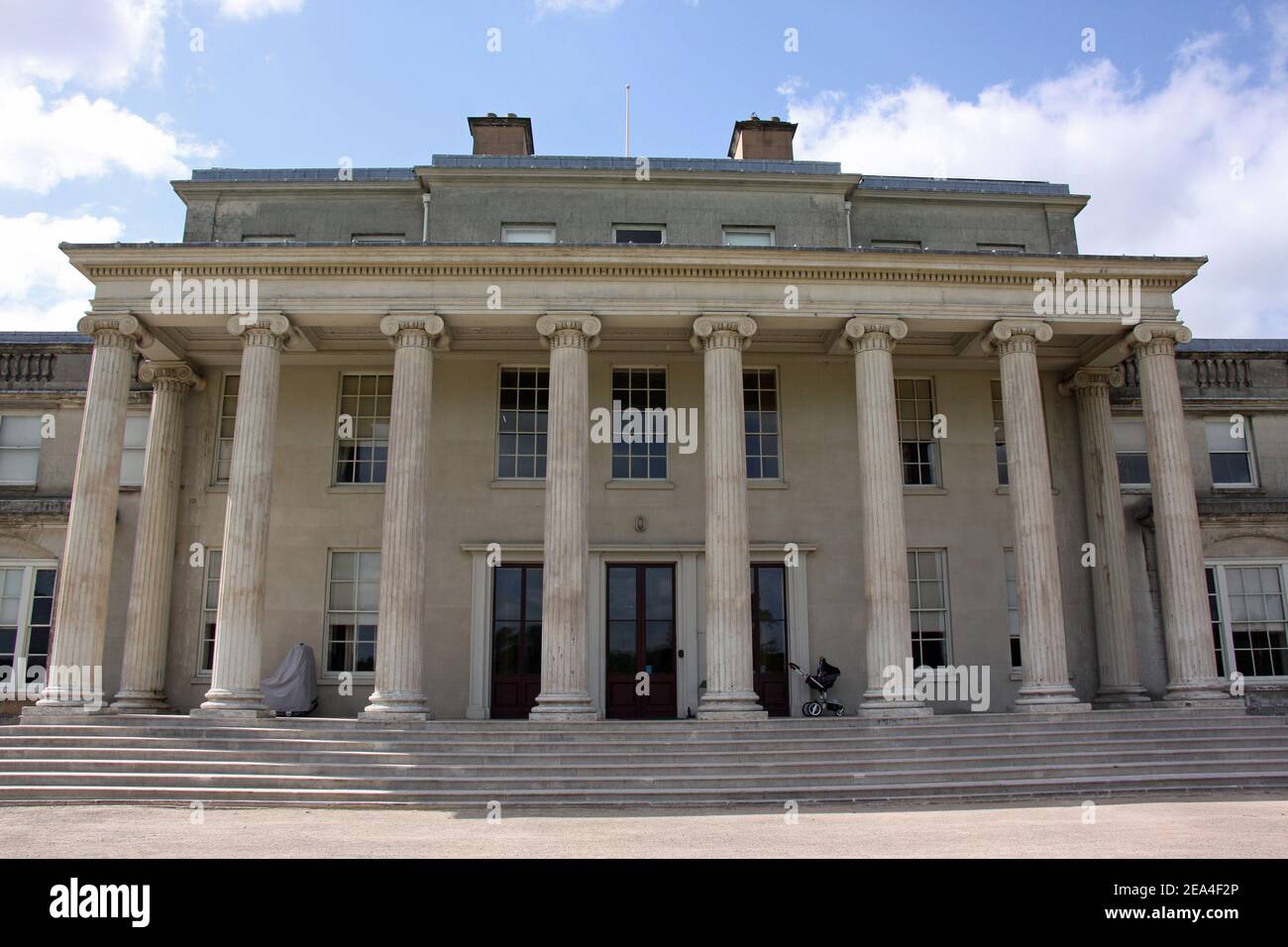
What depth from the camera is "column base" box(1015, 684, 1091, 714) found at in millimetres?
18203

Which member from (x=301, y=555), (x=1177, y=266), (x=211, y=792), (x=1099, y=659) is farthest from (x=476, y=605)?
(x=1177, y=266)

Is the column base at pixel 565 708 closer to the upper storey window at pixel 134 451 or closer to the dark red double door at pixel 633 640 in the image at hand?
the dark red double door at pixel 633 640

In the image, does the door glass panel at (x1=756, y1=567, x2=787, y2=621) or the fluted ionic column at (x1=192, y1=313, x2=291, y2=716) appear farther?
the door glass panel at (x1=756, y1=567, x2=787, y2=621)

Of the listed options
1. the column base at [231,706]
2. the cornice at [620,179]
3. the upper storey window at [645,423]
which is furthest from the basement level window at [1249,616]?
the column base at [231,706]

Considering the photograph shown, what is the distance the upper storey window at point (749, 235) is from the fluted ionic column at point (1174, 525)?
8.36m

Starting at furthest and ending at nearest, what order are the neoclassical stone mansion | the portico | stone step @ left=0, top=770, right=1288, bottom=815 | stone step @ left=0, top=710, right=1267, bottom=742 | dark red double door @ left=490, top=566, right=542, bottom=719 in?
1. dark red double door @ left=490, top=566, right=542, bottom=719
2. the neoclassical stone mansion
3. the portico
4. stone step @ left=0, top=710, right=1267, bottom=742
5. stone step @ left=0, top=770, right=1288, bottom=815

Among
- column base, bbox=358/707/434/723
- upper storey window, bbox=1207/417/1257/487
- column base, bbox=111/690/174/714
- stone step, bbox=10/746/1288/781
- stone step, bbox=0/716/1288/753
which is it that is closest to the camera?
stone step, bbox=10/746/1288/781

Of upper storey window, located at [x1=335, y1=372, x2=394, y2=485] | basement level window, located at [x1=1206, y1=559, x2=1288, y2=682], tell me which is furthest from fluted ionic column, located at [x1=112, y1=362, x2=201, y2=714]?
basement level window, located at [x1=1206, y1=559, x2=1288, y2=682]

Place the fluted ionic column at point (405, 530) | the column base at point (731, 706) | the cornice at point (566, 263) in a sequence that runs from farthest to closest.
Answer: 1. the cornice at point (566, 263)
2. the fluted ionic column at point (405, 530)
3. the column base at point (731, 706)

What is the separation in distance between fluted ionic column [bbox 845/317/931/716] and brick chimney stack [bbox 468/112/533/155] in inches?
419

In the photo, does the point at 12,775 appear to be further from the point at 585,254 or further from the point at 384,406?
the point at 585,254

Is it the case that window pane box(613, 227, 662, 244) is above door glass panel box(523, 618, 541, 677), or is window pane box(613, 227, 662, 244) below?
above

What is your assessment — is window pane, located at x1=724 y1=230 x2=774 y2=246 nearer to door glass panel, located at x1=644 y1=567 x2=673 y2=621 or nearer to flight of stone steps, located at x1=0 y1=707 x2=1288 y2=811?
door glass panel, located at x1=644 y1=567 x2=673 y2=621

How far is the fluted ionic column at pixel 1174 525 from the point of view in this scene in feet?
62.1
